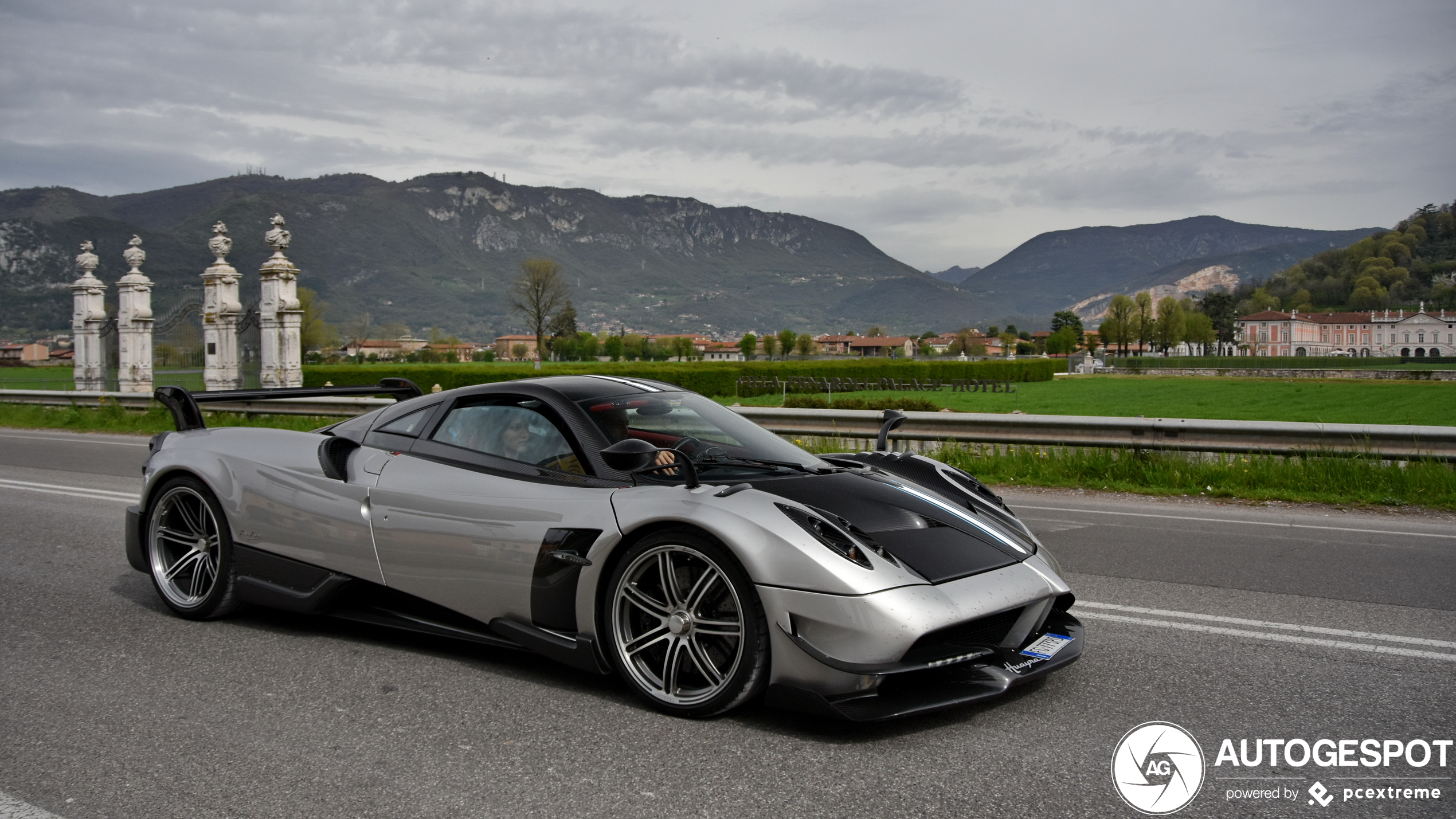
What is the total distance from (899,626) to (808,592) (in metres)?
0.32

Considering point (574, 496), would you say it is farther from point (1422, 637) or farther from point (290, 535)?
point (1422, 637)

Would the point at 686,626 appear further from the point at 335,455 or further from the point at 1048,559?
the point at 335,455

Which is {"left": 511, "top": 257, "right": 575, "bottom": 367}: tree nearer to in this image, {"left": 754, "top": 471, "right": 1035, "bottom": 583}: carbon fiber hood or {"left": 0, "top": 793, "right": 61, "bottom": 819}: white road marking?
{"left": 754, "top": 471, "right": 1035, "bottom": 583}: carbon fiber hood

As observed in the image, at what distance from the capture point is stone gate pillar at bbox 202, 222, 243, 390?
97.1 feet

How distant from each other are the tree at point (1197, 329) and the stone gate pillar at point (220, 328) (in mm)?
154918

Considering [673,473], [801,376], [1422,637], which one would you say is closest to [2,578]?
[673,473]

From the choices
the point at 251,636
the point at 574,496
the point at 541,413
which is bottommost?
the point at 251,636

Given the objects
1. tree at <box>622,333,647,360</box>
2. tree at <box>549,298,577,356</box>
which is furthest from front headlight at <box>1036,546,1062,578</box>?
tree at <box>622,333,647,360</box>

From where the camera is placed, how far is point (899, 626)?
324 centimetres

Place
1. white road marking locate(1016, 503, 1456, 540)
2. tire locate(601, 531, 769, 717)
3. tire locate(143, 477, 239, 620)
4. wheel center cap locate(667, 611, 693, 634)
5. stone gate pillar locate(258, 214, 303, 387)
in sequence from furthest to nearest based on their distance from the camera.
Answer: stone gate pillar locate(258, 214, 303, 387)
white road marking locate(1016, 503, 1456, 540)
tire locate(143, 477, 239, 620)
wheel center cap locate(667, 611, 693, 634)
tire locate(601, 531, 769, 717)

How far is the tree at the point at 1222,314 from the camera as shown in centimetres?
18512

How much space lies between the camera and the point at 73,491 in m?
10.3

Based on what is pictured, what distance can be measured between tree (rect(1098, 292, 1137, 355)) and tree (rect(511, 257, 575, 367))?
4031 inches

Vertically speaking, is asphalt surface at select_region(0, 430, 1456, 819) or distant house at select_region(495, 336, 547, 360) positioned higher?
distant house at select_region(495, 336, 547, 360)
